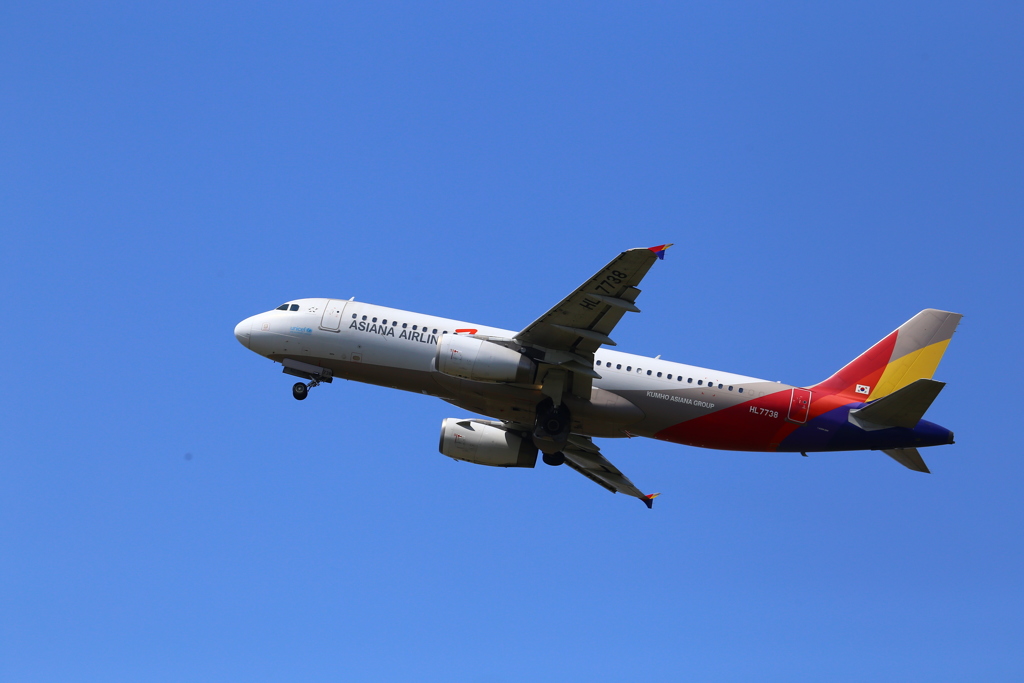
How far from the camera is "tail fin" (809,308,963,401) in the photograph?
113 feet

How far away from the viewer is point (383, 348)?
1337 inches

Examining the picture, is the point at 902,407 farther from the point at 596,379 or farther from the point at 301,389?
the point at 301,389

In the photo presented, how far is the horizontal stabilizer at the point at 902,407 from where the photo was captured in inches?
1210

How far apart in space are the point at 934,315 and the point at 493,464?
18.3 m

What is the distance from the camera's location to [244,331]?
36656 mm

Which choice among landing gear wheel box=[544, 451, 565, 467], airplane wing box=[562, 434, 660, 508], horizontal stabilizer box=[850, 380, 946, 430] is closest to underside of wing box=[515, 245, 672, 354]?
landing gear wheel box=[544, 451, 565, 467]

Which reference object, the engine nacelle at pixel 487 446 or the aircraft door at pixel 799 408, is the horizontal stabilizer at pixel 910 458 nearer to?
the aircraft door at pixel 799 408

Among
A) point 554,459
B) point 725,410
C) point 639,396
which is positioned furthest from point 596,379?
point 554,459

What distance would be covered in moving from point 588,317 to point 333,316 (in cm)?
1037

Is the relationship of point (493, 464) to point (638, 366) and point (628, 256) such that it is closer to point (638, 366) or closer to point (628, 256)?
point (638, 366)

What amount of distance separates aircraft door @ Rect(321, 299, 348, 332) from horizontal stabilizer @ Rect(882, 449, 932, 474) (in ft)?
68.9

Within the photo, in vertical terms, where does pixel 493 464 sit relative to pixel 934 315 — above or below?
below

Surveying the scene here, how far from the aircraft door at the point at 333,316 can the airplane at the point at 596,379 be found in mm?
50

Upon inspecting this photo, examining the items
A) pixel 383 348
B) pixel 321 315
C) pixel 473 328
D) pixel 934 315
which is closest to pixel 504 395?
pixel 473 328
